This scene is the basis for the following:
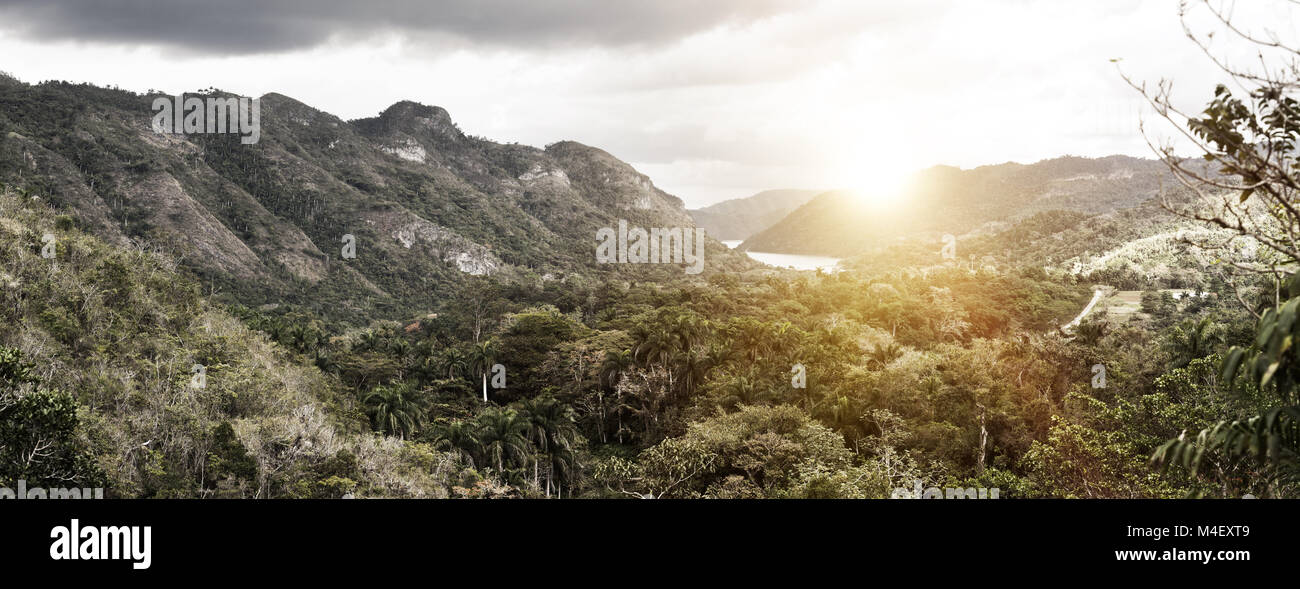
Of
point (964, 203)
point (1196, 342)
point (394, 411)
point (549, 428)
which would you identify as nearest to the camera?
point (1196, 342)

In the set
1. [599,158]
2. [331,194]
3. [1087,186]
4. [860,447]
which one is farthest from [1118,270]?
[599,158]

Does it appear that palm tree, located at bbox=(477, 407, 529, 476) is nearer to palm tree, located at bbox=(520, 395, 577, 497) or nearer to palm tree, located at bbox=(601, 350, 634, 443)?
palm tree, located at bbox=(520, 395, 577, 497)

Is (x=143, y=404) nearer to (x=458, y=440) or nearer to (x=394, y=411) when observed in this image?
(x=458, y=440)

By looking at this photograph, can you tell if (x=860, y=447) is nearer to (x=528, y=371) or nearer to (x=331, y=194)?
(x=528, y=371)

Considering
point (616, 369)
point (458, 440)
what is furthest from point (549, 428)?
point (616, 369)

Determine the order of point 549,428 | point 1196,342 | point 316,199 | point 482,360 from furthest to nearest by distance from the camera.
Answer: point 316,199, point 482,360, point 549,428, point 1196,342

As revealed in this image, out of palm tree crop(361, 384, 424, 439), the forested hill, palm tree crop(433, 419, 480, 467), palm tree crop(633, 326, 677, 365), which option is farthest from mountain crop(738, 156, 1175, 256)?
palm tree crop(433, 419, 480, 467)
